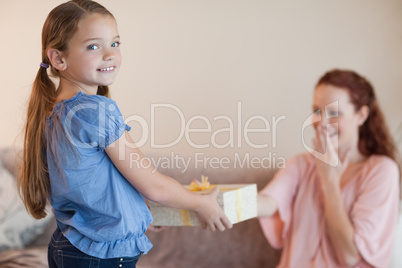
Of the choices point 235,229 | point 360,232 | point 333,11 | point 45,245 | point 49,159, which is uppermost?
point 333,11

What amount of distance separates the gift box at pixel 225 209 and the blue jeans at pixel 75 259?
41 cm

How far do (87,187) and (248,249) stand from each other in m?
1.18

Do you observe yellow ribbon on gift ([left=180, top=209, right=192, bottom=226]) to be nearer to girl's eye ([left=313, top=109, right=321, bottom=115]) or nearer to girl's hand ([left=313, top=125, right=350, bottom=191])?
girl's hand ([left=313, top=125, right=350, bottom=191])

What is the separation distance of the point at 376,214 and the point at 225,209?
59cm

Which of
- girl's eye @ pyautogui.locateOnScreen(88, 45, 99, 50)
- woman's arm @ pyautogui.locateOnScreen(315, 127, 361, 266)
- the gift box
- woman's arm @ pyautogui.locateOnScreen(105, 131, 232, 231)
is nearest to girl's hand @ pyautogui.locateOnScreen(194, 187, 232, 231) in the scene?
woman's arm @ pyautogui.locateOnScreen(105, 131, 232, 231)

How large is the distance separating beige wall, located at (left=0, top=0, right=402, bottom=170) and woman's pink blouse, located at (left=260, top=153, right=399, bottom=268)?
26 cm

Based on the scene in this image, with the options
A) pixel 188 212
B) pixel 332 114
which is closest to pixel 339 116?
pixel 332 114

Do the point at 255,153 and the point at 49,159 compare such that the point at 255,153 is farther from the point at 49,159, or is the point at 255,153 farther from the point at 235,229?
the point at 49,159

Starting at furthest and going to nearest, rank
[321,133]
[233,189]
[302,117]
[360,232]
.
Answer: [302,117] < [321,133] < [360,232] < [233,189]

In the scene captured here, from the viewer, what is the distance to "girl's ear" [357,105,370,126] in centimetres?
195

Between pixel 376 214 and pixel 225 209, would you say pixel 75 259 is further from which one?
pixel 376 214

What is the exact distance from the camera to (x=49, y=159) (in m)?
1.22

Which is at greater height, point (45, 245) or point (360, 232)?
point (360, 232)

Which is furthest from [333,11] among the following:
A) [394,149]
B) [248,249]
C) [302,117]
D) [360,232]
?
[248,249]
